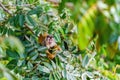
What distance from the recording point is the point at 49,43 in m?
1.61

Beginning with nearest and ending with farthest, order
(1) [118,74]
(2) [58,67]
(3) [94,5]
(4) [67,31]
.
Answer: (3) [94,5] < (2) [58,67] < (4) [67,31] < (1) [118,74]

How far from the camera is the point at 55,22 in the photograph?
165cm

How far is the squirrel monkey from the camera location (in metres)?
1.60

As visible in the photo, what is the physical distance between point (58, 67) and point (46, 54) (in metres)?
0.07

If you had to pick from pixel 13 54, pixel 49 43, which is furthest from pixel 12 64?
pixel 49 43

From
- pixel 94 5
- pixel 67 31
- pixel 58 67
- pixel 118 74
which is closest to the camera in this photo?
pixel 94 5

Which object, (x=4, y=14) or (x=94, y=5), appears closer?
(x=94, y=5)

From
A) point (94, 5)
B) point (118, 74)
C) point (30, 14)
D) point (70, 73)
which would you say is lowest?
point (118, 74)

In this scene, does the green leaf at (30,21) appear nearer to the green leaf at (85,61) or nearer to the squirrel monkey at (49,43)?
the squirrel monkey at (49,43)

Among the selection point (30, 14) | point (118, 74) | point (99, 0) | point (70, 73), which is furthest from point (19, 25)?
Result: point (99, 0)

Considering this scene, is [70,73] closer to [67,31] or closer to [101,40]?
[67,31]

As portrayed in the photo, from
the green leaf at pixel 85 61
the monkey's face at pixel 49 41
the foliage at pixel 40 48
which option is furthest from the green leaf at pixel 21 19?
the green leaf at pixel 85 61

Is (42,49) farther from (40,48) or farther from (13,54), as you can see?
(13,54)

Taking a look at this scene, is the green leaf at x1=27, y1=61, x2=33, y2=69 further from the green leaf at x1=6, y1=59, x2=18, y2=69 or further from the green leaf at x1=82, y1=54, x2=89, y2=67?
the green leaf at x1=82, y1=54, x2=89, y2=67
